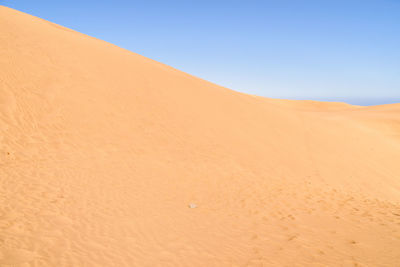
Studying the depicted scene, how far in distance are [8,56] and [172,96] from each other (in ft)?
23.6

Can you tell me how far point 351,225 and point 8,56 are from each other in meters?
13.7

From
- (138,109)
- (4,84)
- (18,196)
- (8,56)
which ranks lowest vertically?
(18,196)

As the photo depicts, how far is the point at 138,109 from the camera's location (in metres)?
11.4

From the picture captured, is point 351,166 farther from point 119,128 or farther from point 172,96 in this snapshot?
point 119,128

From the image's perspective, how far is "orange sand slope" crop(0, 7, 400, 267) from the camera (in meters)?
4.47

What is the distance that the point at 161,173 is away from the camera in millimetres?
7945

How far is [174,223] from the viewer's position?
17.6ft

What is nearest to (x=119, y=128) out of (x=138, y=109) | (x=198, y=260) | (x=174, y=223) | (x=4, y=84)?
(x=138, y=109)

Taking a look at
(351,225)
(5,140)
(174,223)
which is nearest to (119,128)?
(5,140)

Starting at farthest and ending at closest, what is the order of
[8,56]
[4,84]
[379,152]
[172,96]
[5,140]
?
[379,152] → [172,96] → [8,56] → [4,84] → [5,140]

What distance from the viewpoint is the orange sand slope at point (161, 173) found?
447 centimetres

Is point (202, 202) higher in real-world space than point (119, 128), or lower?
lower

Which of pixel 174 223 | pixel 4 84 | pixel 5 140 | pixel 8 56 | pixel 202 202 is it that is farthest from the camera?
pixel 8 56

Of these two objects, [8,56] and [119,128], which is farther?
[8,56]
